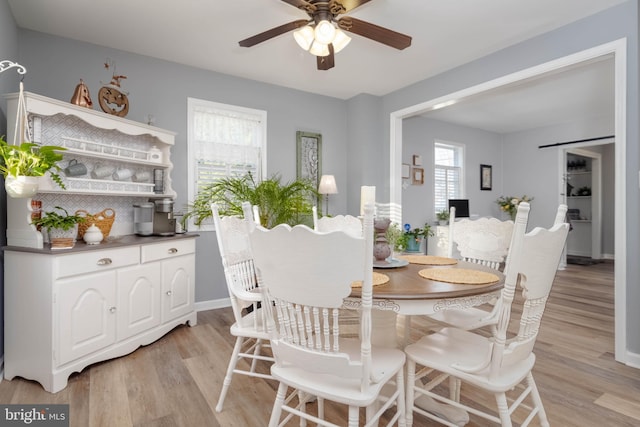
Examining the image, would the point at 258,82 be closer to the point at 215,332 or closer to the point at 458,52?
the point at 458,52

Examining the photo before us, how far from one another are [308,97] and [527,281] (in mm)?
3932

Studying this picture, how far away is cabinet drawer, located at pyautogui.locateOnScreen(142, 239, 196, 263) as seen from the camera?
9.04 feet

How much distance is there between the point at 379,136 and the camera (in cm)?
474

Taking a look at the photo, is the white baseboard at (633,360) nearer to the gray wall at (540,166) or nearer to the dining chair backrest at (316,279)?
the dining chair backrest at (316,279)

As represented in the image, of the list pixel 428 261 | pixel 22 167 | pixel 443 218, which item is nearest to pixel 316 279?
pixel 428 261

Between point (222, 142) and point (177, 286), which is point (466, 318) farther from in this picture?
point (222, 142)

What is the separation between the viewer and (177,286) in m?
3.07

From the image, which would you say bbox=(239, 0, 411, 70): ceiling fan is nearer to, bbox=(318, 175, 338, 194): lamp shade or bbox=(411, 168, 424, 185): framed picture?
bbox=(318, 175, 338, 194): lamp shade

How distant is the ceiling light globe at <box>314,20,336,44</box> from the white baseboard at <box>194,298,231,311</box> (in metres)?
2.98

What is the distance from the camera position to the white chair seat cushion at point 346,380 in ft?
3.91

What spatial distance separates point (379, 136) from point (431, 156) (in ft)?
5.78

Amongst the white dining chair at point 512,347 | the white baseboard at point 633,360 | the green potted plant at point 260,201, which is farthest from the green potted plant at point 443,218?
the white dining chair at point 512,347

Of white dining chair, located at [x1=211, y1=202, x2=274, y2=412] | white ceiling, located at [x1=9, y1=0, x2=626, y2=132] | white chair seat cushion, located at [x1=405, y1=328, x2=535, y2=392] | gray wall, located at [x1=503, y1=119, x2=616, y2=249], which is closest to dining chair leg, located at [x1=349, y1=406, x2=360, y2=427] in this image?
white chair seat cushion, located at [x1=405, y1=328, x2=535, y2=392]

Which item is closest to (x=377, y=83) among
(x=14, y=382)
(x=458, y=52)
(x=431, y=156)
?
(x=458, y=52)
